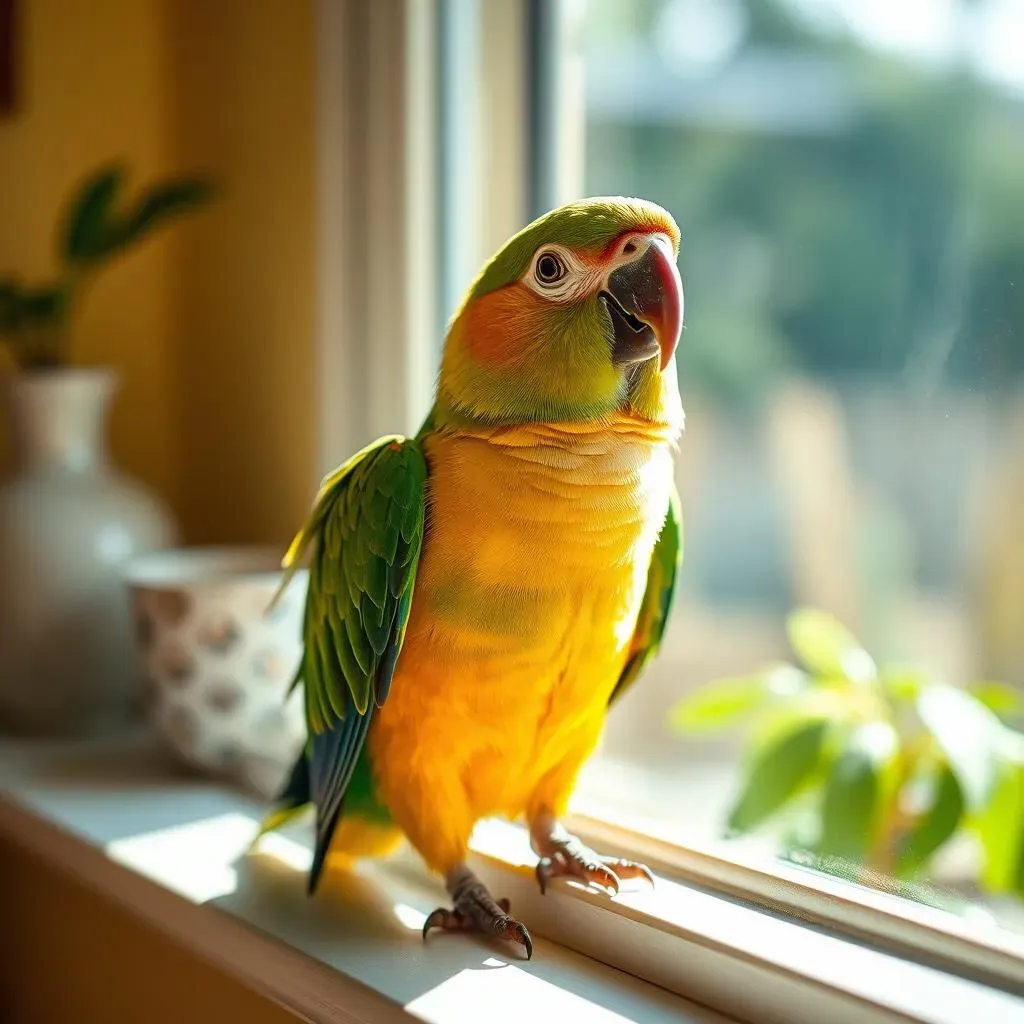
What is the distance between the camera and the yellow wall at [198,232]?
4.03ft

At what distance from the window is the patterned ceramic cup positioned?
37 cm

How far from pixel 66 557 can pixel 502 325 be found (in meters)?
0.62

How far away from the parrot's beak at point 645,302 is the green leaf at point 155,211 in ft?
2.14

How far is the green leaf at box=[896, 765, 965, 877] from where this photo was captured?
0.88m

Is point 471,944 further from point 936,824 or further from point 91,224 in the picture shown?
point 91,224

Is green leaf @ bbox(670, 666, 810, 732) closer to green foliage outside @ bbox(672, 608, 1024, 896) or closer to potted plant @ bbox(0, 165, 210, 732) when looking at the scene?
green foliage outside @ bbox(672, 608, 1024, 896)

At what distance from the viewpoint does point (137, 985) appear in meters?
0.97

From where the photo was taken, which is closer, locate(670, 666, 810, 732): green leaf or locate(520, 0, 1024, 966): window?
locate(670, 666, 810, 732): green leaf

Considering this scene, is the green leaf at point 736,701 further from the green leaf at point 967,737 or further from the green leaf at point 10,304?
the green leaf at point 10,304

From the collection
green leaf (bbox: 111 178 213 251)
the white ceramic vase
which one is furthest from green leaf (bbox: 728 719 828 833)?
green leaf (bbox: 111 178 213 251)

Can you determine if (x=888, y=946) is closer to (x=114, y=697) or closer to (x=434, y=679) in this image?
(x=434, y=679)

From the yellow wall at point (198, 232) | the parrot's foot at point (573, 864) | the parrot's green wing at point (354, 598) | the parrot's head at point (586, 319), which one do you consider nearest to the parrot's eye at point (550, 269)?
the parrot's head at point (586, 319)

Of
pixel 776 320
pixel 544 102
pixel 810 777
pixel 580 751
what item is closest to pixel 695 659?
pixel 776 320

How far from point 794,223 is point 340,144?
102 cm
